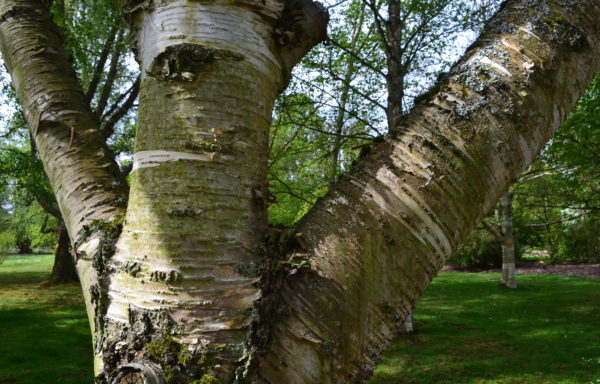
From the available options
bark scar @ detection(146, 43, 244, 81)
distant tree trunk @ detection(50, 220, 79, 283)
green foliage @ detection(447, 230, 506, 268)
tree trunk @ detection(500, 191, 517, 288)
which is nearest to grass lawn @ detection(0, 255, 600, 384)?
tree trunk @ detection(500, 191, 517, 288)

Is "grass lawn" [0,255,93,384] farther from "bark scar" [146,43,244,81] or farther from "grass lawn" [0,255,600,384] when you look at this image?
"bark scar" [146,43,244,81]

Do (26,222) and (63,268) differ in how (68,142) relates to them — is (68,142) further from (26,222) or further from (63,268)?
(26,222)

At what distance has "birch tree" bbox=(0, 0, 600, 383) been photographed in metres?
0.98

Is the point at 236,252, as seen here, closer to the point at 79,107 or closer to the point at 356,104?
the point at 79,107

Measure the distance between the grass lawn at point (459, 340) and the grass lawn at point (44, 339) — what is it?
15 millimetres

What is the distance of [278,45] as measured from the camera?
126 cm

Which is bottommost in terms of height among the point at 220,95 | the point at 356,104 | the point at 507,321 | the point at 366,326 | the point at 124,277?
the point at 507,321

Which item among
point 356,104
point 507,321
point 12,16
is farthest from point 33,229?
point 12,16

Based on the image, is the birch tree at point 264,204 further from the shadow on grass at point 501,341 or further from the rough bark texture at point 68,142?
the shadow on grass at point 501,341

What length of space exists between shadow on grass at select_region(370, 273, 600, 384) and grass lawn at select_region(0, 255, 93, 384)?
469cm

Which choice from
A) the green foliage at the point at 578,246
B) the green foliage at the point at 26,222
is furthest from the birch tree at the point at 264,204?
the green foliage at the point at 26,222

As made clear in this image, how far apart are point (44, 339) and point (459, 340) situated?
7931 mm

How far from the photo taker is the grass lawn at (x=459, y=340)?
6.20 m

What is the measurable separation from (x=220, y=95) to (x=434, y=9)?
7.61 metres
